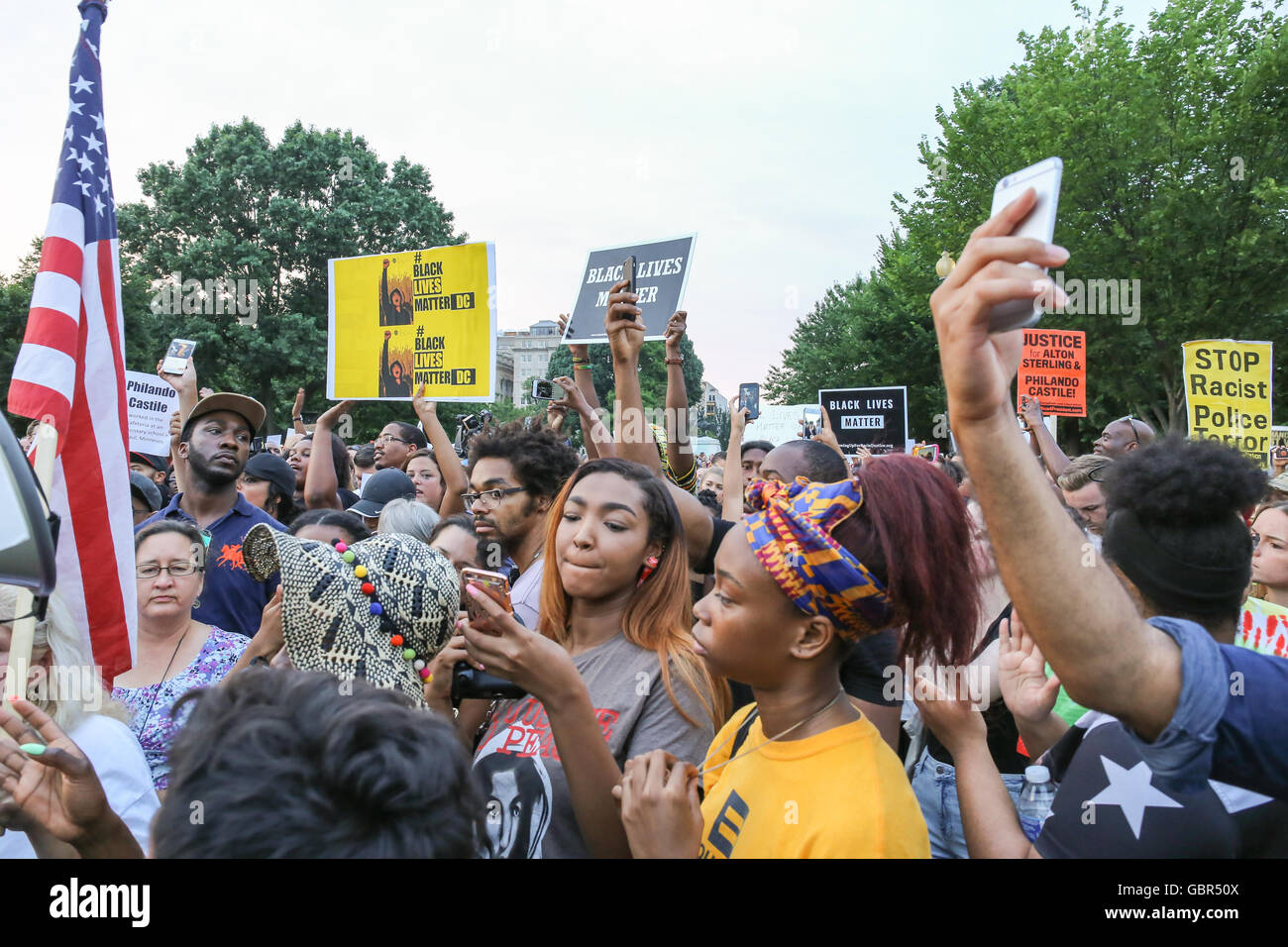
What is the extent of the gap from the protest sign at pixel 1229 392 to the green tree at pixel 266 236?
80.7 feet

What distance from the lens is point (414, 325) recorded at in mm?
7133

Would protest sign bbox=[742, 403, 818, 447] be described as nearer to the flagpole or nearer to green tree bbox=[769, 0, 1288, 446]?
green tree bbox=[769, 0, 1288, 446]

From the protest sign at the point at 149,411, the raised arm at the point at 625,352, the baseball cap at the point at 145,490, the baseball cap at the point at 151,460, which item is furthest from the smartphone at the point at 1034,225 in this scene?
the baseball cap at the point at 151,460

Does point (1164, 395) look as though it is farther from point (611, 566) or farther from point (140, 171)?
point (140, 171)

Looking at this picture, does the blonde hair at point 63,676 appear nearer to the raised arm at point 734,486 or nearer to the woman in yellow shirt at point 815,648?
the woman in yellow shirt at point 815,648

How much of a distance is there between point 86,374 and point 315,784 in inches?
96.9

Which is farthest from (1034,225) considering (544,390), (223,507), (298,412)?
(298,412)

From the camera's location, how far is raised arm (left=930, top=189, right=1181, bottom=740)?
119 cm

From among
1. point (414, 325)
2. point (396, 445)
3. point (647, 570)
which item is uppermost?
point (414, 325)

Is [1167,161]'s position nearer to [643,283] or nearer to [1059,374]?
[1059,374]

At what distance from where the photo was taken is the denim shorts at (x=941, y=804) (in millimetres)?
2664

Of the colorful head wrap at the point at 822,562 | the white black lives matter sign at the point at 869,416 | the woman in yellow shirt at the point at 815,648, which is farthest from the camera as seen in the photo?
the white black lives matter sign at the point at 869,416

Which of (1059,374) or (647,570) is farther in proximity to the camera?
(1059,374)
